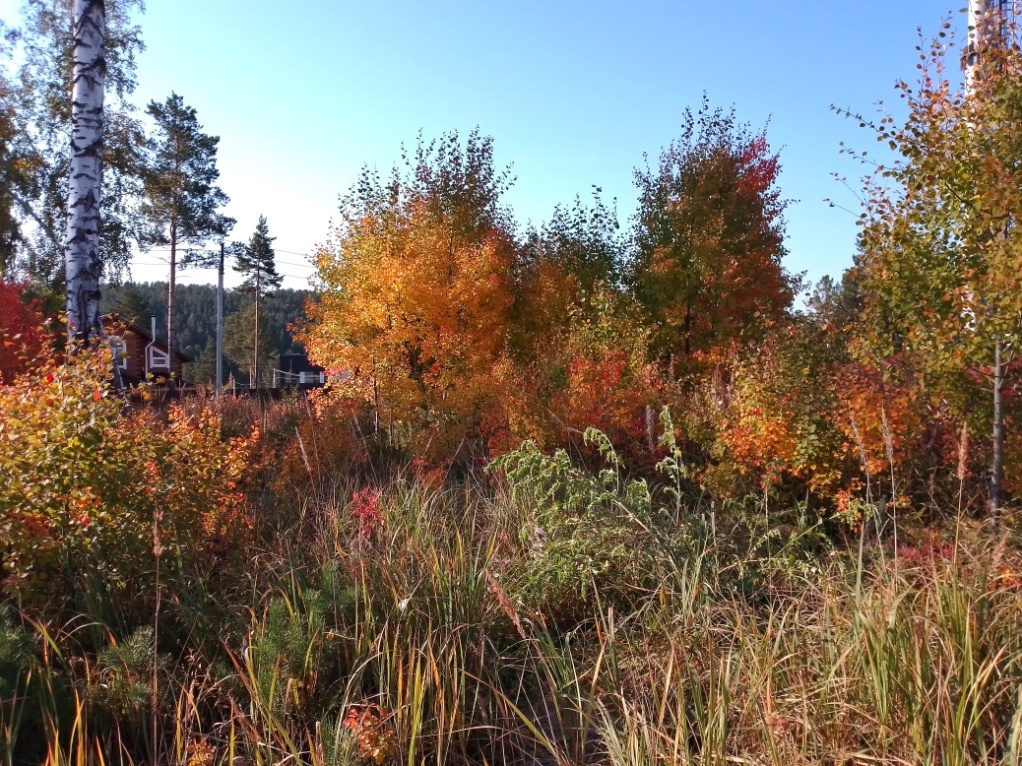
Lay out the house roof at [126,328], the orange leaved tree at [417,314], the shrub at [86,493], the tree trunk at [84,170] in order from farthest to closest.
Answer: the orange leaved tree at [417,314], the tree trunk at [84,170], the house roof at [126,328], the shrub at [86,493]

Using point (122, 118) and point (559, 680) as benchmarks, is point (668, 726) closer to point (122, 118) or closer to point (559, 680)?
point (559, 680)

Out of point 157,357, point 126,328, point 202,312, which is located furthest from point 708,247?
point 202,312

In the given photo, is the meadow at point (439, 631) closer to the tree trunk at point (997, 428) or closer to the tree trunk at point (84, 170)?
the tree trunk at point (997, 428)

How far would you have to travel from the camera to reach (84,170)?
270 inches

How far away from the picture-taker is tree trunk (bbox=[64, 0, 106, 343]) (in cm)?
678

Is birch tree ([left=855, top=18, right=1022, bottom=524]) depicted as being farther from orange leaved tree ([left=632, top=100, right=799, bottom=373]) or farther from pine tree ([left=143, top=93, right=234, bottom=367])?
pine tree ([left=143, top=93, right=234, bottom=367])

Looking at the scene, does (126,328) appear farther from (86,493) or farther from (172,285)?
(172,285)

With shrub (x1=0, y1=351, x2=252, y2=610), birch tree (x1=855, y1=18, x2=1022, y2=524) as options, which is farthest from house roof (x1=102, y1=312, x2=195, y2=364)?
birch tree (x1=855, y1=18, x2=1022, y2=524)

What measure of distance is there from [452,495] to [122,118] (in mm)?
16580

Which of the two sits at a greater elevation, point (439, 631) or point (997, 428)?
point (997, 428)

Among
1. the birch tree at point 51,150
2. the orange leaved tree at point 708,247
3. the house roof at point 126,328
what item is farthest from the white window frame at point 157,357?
the orange leaved tree at point 708,247

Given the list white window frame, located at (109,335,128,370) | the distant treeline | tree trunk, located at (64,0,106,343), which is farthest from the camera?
the distant treeline

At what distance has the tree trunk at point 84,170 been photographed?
678cm

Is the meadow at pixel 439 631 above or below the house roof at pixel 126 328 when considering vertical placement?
below
